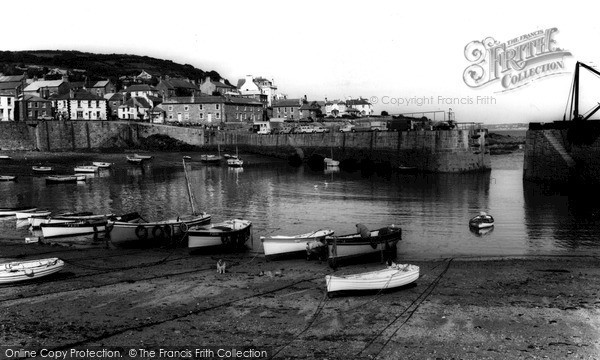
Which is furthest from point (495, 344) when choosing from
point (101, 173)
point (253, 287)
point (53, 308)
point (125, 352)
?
point (101, 173)

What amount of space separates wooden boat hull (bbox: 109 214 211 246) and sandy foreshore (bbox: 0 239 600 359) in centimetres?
335

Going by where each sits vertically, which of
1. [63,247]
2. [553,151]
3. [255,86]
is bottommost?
[63,247]

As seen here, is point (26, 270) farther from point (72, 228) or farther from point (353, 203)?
point (353, 203)

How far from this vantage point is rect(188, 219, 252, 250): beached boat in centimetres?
2469

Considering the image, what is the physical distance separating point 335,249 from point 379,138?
174 ft

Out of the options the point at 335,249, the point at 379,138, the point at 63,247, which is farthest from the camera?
the point at 379,138

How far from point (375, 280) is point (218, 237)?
949cm

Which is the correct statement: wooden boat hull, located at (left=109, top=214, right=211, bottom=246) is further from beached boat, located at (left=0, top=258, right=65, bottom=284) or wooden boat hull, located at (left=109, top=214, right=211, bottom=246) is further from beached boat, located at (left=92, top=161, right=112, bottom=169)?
beached boat, located at (left=92, top=161, right=112, bottom=169)

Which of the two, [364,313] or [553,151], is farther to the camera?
[553,151]

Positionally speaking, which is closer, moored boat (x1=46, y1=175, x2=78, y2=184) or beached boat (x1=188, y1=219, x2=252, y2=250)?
beached boat (x1=188, y1=219, x2=252, y2=250)

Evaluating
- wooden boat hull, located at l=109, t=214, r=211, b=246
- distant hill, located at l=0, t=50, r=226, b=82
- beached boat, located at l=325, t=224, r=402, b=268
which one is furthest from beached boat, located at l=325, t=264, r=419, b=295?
distant hill, located at l=0, t=50, r=226, b=82

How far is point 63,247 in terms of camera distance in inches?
1041

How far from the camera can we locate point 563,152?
168ft

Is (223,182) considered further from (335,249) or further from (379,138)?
(335,249)
